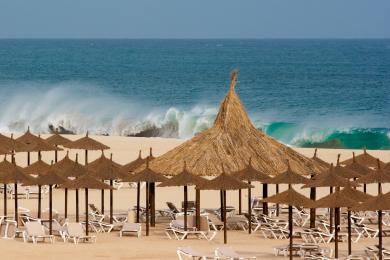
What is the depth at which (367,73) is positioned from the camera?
315ft

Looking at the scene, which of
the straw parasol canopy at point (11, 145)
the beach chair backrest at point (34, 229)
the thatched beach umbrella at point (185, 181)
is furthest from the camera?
the straw parasol canopy at point (11, 145)

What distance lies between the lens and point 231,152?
24172mm

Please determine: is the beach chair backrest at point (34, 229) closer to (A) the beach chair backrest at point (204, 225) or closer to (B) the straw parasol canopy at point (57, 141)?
(A) the beach chair backrest at point (204, 225)

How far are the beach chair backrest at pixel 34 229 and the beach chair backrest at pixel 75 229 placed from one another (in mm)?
473

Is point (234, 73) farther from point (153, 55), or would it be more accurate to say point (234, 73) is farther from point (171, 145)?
point (153, 55)

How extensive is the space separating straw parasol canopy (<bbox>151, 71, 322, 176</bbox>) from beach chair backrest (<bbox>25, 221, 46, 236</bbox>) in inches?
128

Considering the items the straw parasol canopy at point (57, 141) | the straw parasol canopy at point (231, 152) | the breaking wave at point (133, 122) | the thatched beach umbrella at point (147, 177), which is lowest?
the thatched beach umbrella at point (147, 177)

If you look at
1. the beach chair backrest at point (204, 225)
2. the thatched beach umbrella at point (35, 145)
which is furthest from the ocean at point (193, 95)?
the beach chair backrest at point (204, 225)

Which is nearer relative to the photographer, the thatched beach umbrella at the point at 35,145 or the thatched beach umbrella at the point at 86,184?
the thatched beach umbrella at the point at 86,184

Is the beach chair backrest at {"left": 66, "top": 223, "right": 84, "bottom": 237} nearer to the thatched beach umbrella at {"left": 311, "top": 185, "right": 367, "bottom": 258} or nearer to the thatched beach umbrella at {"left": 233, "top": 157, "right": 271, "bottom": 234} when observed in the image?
the thatched beach umbrella at {"left": 233, "top": 157, "right": 271, "bottom": 234}

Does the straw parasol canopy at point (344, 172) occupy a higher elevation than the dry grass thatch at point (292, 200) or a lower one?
higher

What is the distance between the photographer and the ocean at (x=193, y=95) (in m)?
54.5

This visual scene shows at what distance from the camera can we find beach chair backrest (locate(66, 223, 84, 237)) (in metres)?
21.3

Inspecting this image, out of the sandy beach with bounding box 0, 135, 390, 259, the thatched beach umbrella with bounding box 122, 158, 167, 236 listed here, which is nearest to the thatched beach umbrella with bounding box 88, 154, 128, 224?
the thatched beach umbrella with bounding box 122, 158, 167, 236
